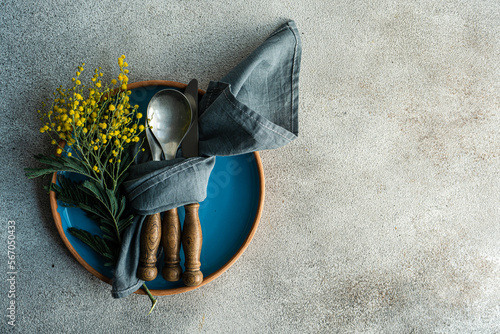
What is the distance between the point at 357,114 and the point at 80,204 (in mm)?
565

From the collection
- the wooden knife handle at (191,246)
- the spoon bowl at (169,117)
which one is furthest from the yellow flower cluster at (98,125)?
the wooden knife handle at (191,246)

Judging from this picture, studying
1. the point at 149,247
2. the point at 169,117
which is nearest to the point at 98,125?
the point at 169,117

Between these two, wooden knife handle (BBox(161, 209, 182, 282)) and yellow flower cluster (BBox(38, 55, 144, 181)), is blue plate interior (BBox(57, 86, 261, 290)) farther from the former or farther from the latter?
yellow flower cluster (BBox(38, 55, 144, 181))

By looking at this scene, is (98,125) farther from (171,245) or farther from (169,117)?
(171,245)

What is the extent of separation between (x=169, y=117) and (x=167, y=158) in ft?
0.24

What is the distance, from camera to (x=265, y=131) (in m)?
0.58

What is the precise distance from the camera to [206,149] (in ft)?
1.93

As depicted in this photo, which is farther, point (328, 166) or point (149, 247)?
point (328, 166)

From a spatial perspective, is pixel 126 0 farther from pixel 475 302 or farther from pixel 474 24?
pixel 475 302

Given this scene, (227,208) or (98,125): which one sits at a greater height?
(98,125)

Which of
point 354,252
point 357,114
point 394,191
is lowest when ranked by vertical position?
point 354,252

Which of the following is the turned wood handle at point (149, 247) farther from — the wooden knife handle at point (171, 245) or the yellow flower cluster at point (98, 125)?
the yellow flower cluster at point (98, 125)

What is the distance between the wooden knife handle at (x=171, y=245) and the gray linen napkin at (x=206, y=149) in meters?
0.02

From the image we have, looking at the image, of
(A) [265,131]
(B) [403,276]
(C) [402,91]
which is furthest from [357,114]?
(B) [403,276]
